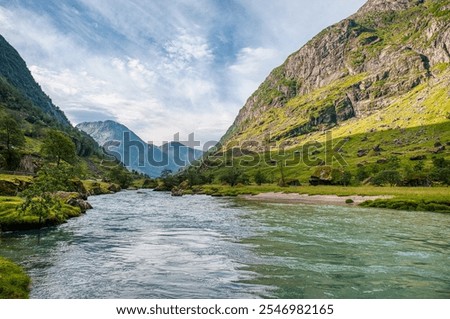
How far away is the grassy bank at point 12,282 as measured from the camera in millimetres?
15405

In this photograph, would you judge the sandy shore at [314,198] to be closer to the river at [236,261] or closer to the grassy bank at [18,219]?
the river at [236,261]

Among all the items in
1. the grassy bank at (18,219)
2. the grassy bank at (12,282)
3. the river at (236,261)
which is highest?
the grassy bank at (18,219)

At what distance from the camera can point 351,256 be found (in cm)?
2541

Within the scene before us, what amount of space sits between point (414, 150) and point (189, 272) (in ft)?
679

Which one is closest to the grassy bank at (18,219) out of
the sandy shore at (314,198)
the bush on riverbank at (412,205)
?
the bush on riverbank at (412,205)

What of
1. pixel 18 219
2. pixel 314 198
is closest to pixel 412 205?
pixel 314 198

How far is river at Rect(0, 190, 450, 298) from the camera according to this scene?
1759cm

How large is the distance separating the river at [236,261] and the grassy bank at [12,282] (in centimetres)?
65

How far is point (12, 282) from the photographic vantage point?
54.7 feet

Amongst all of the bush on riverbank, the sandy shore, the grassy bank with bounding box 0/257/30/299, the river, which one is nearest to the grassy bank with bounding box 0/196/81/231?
the river

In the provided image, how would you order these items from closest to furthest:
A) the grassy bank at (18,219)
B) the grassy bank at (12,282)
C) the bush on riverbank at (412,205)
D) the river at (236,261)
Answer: the grassy bank at (12,282)
the river at (236,261)
the grassy bank at (18,219)
the bush on riverbank at (412,205)

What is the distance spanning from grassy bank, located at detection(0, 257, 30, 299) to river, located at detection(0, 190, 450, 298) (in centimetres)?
65

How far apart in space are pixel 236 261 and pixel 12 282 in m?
13.9

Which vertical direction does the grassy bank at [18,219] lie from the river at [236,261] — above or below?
above
